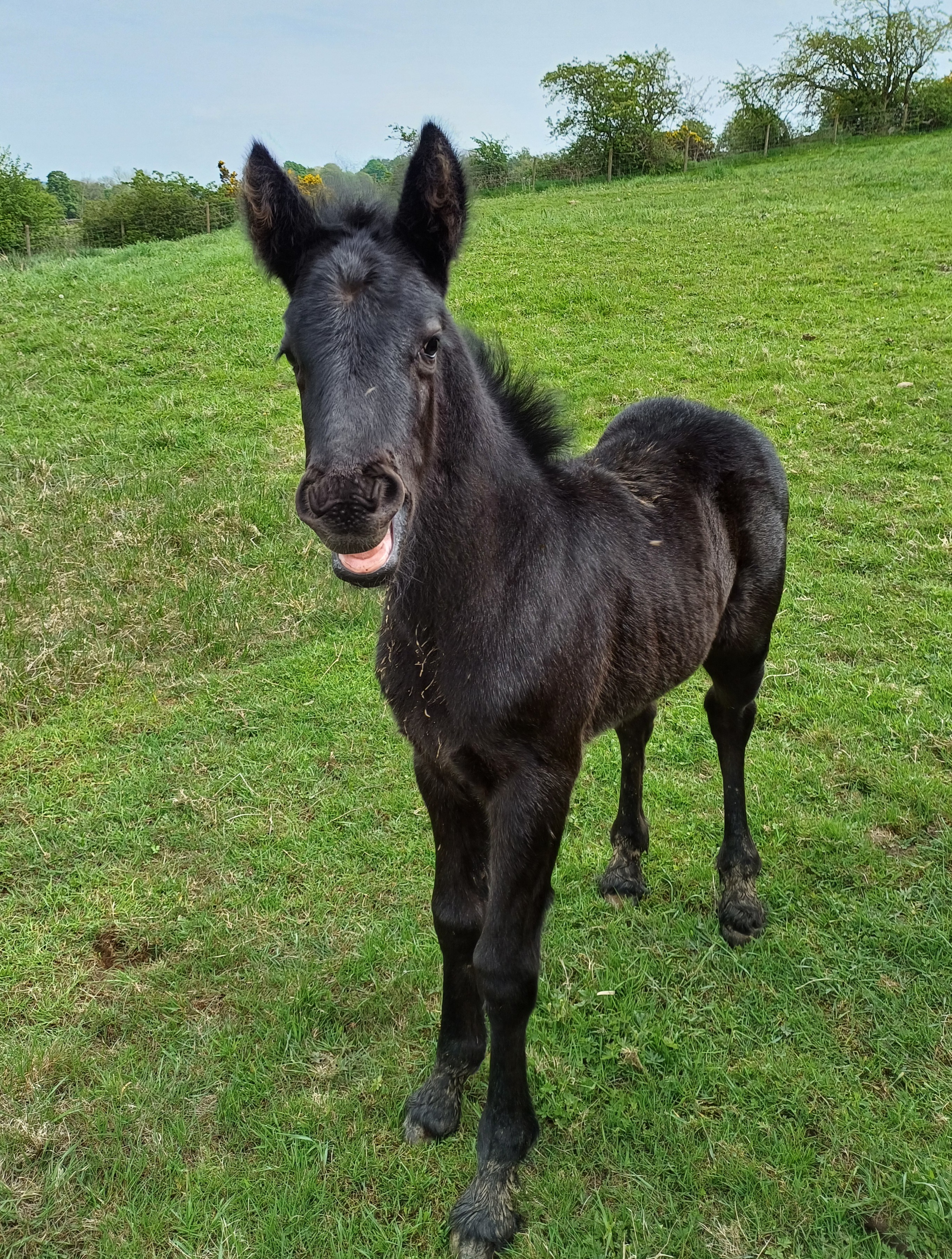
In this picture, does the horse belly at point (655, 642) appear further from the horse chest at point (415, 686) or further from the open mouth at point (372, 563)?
the open mouth at point (372, 563)

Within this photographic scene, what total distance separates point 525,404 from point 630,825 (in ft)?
7.39

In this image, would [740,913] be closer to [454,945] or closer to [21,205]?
[454,945]

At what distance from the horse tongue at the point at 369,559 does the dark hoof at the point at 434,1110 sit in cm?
213

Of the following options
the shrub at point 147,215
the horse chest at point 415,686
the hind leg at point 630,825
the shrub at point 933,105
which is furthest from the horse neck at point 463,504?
the shrub at point 933,105

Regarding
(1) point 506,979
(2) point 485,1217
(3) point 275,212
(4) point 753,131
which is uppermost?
(4) point 753,131

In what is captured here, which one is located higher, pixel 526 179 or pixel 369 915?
pixel 526 179

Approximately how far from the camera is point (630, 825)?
4.18 meters

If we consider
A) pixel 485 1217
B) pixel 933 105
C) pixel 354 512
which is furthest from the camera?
pixel 933 105

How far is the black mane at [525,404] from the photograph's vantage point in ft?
9.59

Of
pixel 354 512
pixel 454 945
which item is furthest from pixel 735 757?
pixel 354 512

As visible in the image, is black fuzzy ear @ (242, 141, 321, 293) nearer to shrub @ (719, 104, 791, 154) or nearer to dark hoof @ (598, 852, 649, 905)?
dark hoof @ (598, 852, 649, 905)

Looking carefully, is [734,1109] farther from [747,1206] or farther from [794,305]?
[794,305]

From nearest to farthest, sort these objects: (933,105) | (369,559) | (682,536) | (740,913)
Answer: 1. (369,559)
2. (682,536)
3. (740,913)
4. (933,105)

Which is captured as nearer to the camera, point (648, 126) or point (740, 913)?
point (740, 913)
